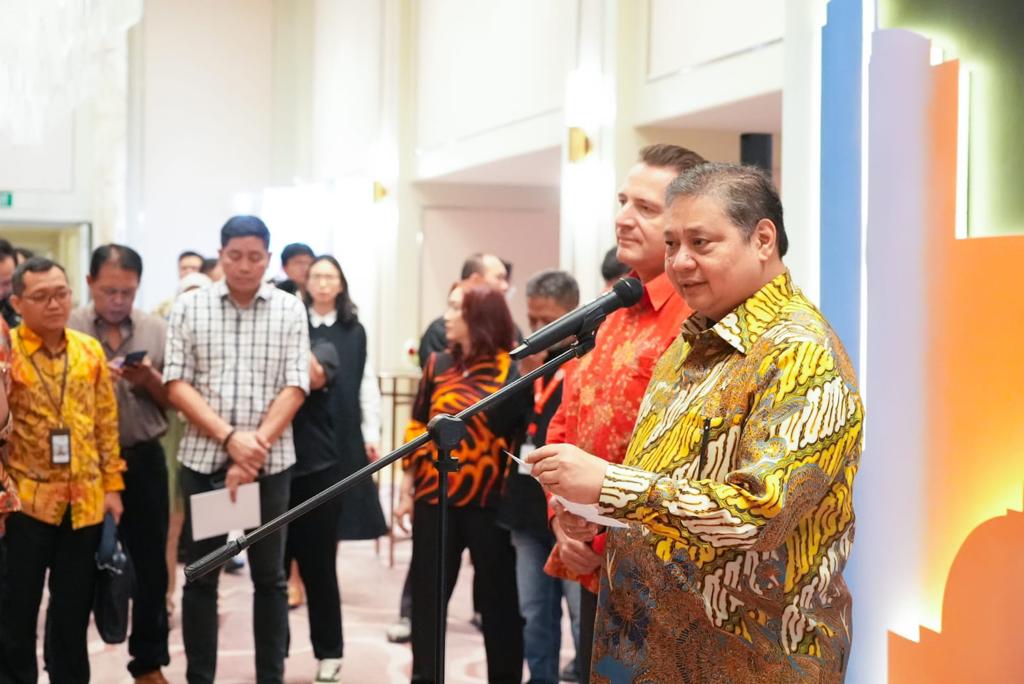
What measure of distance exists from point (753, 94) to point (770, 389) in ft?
12.9

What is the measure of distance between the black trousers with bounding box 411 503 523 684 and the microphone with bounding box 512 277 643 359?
1.73 m

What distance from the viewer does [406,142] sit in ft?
33.1

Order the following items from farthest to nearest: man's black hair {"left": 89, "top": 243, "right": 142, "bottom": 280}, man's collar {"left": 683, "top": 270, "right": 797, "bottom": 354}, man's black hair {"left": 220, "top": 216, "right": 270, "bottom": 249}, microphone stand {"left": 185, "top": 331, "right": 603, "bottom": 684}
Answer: man's black hair {"left": 89, "top": 243, "right": 142, "bottom": 280} < man's black hair {"left": 220, "top": 216, "right": 270, "bottom": 249} < microphone stand {"left": 185, "top": 331, "right": 603, "bottom": 684} < man's collar {"left": 683, "top": 270, "right": 797, "bottom": 354}

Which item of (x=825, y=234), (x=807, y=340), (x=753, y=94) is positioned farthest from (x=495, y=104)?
(x=807, y=340)

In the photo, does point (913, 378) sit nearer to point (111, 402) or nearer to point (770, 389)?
point (770, 389)

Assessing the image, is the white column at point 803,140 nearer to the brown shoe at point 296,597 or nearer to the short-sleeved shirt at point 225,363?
the short-sleeved shirt at point 225,363

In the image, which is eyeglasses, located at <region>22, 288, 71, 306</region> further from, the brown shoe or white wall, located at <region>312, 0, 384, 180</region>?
white wall, located at <region>312, 0, 384, 180</region>

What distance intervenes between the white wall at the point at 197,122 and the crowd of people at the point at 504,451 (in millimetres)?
7250

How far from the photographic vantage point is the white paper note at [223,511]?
138 inches

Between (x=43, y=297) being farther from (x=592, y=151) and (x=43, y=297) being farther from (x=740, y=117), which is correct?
(x=592, y=151)

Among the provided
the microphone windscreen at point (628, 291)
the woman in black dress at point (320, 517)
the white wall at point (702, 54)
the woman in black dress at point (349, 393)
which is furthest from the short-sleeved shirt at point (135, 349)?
the white wall at point (702, 54)

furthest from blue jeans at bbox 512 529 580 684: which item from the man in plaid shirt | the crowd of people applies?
the man in plaid shirt

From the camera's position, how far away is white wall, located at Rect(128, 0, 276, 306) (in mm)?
12234

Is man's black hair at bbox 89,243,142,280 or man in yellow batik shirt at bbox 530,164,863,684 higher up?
man's black hair at bbox 89,243,142,280
